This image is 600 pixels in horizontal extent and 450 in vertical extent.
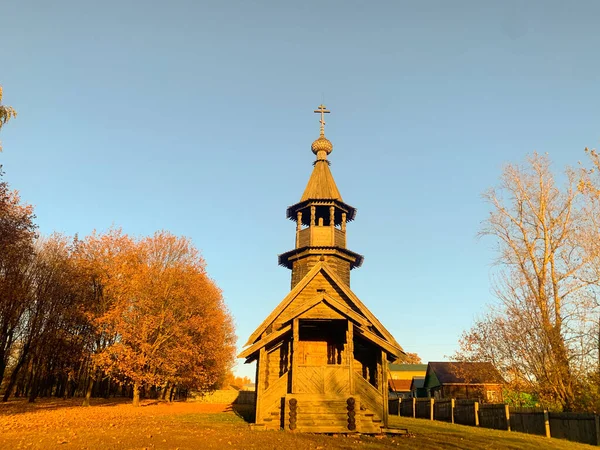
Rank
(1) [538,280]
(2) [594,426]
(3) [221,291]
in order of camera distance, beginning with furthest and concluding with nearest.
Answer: (3) [221,291] → (1) [538,280] → (2) [594,426]

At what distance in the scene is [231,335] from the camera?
211ft

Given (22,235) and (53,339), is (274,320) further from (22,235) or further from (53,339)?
(53,339)

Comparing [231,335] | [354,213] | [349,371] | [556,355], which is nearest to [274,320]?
[349,371]

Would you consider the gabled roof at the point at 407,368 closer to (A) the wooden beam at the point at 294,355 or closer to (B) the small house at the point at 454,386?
(B) the small house at the point at 454,386

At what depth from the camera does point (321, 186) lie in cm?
3044

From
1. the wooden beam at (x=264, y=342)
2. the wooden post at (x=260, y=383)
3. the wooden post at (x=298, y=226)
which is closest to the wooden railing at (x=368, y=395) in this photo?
the wooden beam at (x=264, y=342)

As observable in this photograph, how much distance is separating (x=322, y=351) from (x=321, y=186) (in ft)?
39.8

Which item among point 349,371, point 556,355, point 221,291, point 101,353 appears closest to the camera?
point 349,371

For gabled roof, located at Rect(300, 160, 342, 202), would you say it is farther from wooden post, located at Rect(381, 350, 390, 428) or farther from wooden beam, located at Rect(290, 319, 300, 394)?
wooden post, located at Rect(381, 350, 390, 428)

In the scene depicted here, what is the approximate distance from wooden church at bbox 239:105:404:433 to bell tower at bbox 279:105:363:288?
7cm

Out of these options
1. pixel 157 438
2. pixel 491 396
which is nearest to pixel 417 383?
pixel 491 396

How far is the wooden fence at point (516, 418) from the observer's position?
60.2ft

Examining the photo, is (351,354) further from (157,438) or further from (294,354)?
(157,438)

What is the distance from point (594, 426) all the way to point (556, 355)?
162 inches
